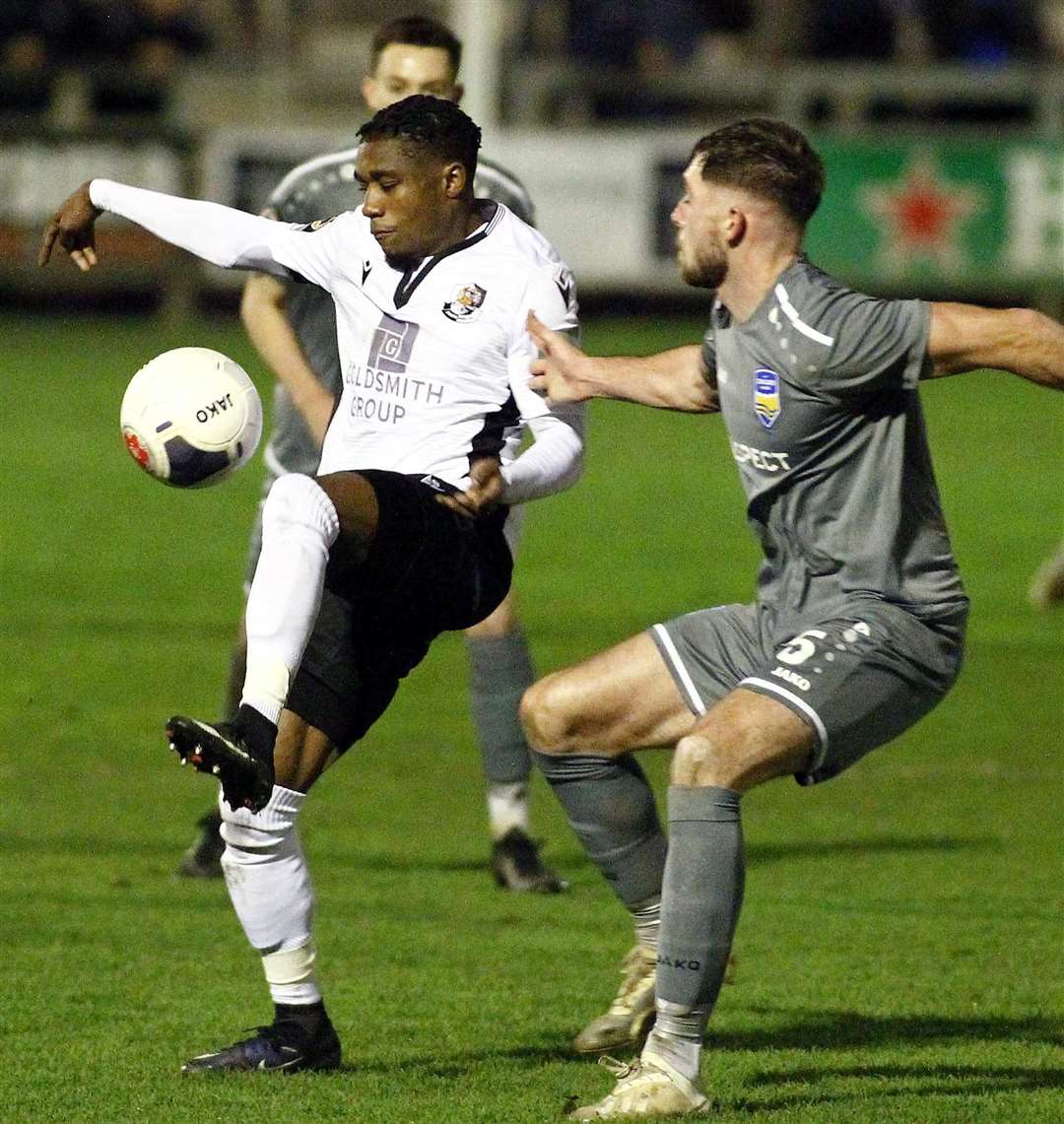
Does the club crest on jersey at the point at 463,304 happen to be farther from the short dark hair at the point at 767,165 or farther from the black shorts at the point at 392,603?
the short dark hair at the point at 767,165

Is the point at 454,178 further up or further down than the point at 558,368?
further up

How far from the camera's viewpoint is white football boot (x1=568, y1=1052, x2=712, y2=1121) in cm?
467

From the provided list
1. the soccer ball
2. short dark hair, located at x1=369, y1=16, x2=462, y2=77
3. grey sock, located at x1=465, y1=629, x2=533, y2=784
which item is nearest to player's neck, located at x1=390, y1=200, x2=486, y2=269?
the soccer ball

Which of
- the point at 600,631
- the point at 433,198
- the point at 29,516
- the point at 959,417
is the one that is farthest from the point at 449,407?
the point at 959,417

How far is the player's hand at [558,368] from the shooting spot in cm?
525

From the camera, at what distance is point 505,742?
732 cm

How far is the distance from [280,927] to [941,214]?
2108 centimetres

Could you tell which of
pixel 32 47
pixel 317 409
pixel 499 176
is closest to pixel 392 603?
pixel 317 409

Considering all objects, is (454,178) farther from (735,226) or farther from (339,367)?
(339,367)

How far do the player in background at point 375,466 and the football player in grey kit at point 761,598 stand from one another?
22cm

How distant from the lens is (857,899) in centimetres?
702

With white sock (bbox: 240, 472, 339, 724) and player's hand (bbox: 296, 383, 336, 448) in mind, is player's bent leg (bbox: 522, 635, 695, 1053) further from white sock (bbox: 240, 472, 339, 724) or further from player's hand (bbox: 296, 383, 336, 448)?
player's hand (bbox: 296, 383, 336, 448)

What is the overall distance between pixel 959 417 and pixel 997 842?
1307 centimetres

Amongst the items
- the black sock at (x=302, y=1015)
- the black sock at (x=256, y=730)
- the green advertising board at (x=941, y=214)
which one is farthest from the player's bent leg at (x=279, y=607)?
the green advertising board at (x=941, y=214)
